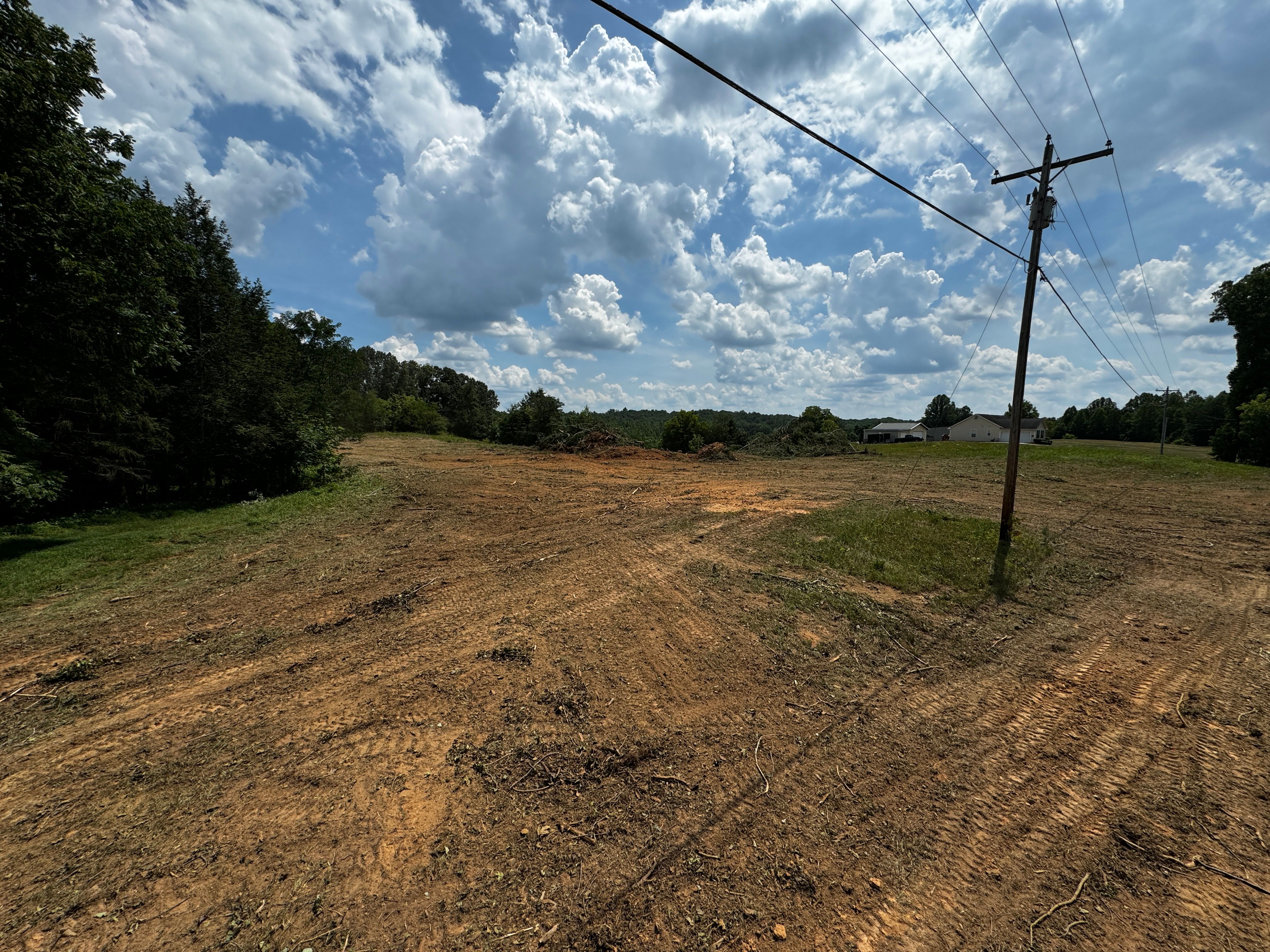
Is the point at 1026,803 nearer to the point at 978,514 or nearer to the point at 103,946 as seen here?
the point at 103,946

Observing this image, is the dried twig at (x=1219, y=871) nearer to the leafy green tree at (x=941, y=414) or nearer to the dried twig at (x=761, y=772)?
the dried twig at (x=761, y=772)

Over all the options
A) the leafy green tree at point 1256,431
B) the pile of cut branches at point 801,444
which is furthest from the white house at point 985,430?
the pile of cut branches at point 801,444

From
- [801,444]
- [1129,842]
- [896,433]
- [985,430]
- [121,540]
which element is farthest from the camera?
[896,433]

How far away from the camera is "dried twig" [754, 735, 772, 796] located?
344 centimetres

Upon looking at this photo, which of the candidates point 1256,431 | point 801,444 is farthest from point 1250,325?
point 801,444

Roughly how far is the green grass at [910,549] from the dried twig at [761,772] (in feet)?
15.2

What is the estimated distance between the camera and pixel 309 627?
5.83 m

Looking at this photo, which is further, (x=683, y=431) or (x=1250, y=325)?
(x=683, y=431)

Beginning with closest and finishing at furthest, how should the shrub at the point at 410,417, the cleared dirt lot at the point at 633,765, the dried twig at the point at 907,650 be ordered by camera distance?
1. the cleared dirt lot at the point at 633,765
2. the dried twig at the point at 907,650
3. the shrub at the point at 410,417

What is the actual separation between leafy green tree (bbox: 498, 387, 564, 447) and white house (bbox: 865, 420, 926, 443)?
60.4 m

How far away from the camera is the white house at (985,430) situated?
234ft

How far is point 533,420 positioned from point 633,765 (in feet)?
129

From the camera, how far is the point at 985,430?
72438mm

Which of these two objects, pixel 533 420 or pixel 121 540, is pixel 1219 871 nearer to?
pixel 121 540
